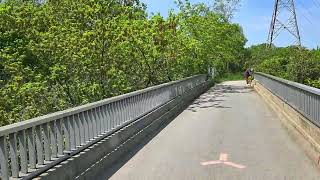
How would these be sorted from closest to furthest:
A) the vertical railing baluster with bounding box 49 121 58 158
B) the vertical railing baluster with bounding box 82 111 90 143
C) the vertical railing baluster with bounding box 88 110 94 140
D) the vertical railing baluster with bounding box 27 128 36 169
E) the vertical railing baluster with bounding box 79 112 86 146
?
the vertical railing baluster with bounding box 27 128 36 169, the vertical railing baluster with bounding box 49 121 58 158, the vertical railing baluster with bounding box 79 112 86 146, the vertical railing baluster with bounding box 82 111 90 143, the vertical railing baluster with bounding box 88 110 94 140

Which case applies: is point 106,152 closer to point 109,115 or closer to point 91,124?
point 91,124

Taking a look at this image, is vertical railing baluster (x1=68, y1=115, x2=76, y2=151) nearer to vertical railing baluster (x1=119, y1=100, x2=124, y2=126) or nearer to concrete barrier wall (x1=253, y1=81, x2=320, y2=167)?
vertical railing baluster (x1=119, y1=100, x2=124, y2=126)

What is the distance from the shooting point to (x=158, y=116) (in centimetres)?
1580

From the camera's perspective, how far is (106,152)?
31.0ft

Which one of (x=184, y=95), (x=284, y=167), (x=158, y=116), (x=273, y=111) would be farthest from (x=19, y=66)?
(x=284, y=167)

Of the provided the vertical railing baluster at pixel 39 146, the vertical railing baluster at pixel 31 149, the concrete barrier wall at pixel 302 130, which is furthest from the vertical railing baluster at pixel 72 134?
the concrete barrier wall at pixel 302 130

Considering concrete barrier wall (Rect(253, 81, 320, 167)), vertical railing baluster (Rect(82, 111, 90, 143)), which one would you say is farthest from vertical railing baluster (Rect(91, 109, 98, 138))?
concrete barrier wall (Rect(253, 81, 320, 167))

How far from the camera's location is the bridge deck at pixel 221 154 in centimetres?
858

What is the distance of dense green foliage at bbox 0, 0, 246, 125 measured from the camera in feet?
76.6

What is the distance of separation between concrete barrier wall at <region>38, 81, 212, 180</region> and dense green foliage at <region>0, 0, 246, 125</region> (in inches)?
330

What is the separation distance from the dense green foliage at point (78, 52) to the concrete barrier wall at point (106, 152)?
27.5ft

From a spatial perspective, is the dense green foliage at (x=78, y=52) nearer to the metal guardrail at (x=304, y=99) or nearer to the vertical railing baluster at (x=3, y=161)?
the metal guardrail at (x=304, y=99)

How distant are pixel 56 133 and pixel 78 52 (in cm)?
1690

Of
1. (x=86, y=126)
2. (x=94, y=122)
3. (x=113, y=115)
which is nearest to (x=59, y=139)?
(x=86, y=126)
